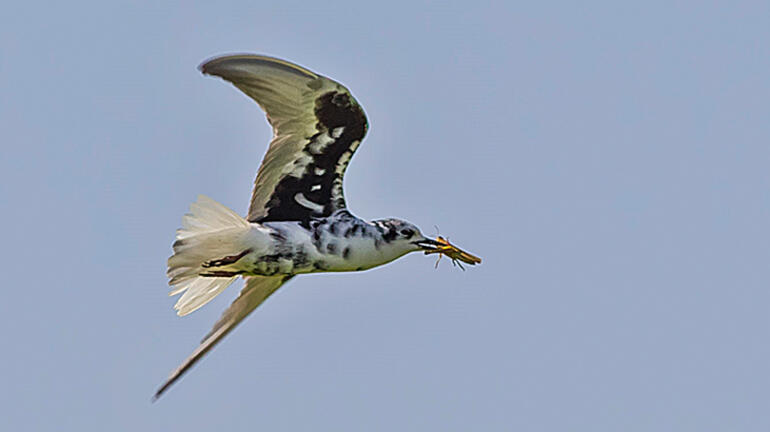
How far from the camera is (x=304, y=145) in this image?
50.2 ft

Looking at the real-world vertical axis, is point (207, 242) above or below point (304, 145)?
below

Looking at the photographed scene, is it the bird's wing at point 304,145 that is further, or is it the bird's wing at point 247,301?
the bird's wing at point 247,301

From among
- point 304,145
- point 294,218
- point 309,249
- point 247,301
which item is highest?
point 304,145

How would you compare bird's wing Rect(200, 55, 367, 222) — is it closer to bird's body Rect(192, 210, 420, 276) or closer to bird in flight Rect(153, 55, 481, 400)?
bird in flight Rect(153, 55, 481, 400)

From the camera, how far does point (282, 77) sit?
14367 millimetres

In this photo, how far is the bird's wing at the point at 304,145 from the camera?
14.7 meters

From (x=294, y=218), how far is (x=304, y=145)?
760mm

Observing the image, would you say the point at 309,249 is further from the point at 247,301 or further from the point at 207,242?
the point at 247,301

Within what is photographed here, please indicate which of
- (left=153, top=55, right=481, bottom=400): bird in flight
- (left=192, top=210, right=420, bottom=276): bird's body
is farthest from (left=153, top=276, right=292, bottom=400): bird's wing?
(left=192, top=210, right=420, bottom=276): bird's body

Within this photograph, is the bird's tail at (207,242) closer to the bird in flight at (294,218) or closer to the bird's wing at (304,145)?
the bird in flight at (294,218)

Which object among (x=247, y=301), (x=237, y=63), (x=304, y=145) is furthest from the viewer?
(x=247, y=301)

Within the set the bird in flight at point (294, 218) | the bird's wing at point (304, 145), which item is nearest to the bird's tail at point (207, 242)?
the bird in flight at point (294, 218)

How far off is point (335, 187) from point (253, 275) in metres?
1.25

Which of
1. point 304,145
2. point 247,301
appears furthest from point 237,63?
point 247,301
